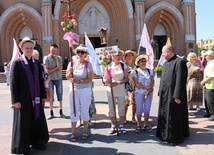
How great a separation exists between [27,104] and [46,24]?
19978mm

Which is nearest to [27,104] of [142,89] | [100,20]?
[142,89]

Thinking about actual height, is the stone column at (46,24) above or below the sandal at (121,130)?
above

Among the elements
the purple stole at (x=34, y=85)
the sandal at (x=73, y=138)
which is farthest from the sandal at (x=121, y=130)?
the purple stole at (x=34, y=85)

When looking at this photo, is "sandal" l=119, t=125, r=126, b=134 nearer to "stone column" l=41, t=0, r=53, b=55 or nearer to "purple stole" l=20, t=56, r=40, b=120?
"purple stole" l=20, t=56, r=40, b=120

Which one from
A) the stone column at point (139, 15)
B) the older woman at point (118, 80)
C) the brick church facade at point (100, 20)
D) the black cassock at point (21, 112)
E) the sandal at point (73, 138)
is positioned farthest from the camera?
the stone column at point (139, 15)

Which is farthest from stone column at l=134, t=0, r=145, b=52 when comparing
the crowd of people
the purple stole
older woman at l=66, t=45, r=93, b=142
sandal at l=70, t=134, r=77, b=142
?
the purple stole

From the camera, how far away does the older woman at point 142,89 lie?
6.11 meters

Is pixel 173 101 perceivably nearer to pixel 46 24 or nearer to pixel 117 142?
pixel 117 142

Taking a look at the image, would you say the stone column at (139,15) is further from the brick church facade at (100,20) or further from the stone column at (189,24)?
the stone column at (189,24)

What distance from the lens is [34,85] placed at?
4902mm

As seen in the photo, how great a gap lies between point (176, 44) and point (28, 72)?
23851 mm

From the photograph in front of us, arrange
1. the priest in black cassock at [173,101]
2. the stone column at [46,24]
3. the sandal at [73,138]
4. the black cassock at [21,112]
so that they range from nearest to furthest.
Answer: the black cassock at [21,112]
the priest in black cassock at [173,101]
the sandal at [73,138]
the stone column at [46,24]

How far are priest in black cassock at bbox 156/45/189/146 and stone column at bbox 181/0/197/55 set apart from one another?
21.5 metres

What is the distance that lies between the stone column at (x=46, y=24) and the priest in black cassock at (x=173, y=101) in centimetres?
1934
